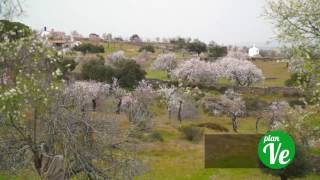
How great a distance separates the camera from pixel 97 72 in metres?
63.7

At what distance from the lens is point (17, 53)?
50.3 feet

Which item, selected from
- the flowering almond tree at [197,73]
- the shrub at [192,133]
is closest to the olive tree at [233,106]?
the shrub at [192,133]

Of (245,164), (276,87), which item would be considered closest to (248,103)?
(276,87)

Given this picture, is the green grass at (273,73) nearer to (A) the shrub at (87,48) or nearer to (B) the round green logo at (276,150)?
(A) the shrub at (87,48)

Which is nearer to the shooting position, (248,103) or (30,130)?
(30,130)

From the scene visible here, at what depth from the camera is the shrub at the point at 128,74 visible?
62.7 metres

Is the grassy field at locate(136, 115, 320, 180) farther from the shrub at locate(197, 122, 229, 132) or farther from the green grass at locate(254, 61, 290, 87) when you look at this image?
the green grass at locate(254, 61, 290, 87)

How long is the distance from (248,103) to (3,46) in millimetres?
49997

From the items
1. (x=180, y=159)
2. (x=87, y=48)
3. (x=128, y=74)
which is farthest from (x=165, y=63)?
(x=180, y=159)

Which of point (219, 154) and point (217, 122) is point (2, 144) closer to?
point (219, 154)

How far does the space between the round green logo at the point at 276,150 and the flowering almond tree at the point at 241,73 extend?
232 ft

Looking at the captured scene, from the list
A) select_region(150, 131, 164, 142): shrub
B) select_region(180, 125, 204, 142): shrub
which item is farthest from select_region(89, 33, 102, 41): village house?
select_region(150, 131, 164, 142): shrub

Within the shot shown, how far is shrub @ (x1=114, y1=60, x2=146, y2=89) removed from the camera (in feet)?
206

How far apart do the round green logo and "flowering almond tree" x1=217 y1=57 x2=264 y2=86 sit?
7067 cm
